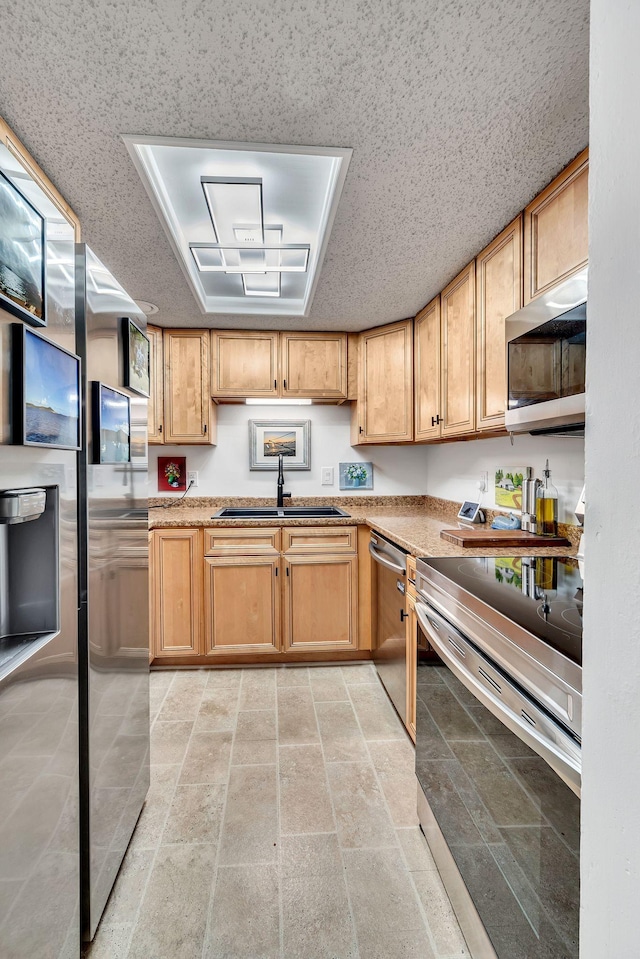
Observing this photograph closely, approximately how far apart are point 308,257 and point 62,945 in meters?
2.41

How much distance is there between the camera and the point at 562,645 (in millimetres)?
830

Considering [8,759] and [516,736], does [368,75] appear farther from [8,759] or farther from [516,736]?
[8,759]

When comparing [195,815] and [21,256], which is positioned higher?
[21,256]

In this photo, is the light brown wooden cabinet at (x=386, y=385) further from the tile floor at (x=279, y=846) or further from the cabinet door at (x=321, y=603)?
the tile floor at (x=279, y=846)

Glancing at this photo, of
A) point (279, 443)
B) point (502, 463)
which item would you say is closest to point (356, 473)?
point (279, 443)

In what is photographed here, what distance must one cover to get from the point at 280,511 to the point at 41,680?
2370 mm

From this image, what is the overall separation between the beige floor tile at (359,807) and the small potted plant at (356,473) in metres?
2.00

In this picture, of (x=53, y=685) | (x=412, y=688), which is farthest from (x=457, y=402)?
(x=53, y=685)

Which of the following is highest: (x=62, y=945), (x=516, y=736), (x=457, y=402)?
(x=457, y=402)

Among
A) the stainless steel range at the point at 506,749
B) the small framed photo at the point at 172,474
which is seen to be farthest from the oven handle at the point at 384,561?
the small framed photo at the point at 172,474

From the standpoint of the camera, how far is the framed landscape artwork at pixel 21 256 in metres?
0.78

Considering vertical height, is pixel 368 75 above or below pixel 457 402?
above

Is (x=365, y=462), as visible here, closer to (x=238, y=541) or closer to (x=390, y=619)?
(x=238, y=541)

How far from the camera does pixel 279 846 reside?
1485 millimetres
